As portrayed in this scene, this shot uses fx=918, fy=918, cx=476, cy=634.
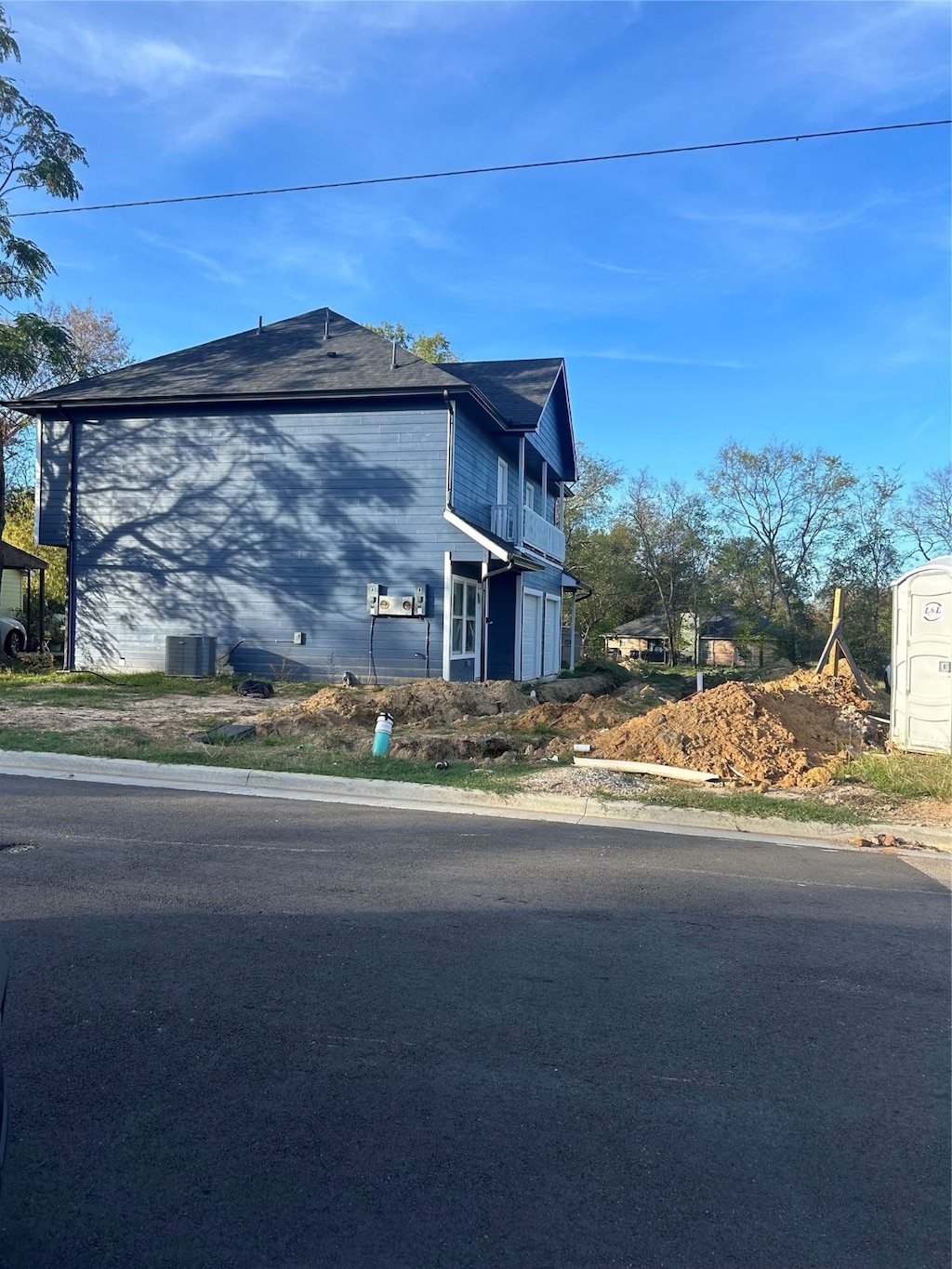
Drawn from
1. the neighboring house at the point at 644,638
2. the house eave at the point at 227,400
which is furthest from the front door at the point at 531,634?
the neighboring house at the point at 644,638

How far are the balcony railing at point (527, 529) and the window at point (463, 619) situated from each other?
1.95 metres

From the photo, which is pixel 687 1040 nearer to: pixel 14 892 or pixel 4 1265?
pixel 4 1265

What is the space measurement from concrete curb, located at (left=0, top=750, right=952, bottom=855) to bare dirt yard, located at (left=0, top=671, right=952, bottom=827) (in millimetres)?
401

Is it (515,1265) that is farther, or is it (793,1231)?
(793,1231)

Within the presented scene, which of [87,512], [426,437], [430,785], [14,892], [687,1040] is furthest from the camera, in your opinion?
[87,512]

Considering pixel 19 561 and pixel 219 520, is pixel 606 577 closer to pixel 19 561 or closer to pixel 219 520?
pixel 19 561

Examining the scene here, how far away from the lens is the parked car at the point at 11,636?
79.7 ft

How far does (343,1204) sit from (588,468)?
1909 inches

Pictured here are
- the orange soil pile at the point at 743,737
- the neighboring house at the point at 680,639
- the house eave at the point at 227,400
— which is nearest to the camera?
the orange soil pile at the point at 743,737

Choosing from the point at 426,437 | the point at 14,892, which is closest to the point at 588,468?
the point at 426,437

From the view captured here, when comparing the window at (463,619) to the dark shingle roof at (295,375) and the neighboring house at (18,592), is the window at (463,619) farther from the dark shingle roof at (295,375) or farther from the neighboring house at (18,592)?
the neighboring house at (18,592)

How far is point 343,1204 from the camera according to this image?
2938mm

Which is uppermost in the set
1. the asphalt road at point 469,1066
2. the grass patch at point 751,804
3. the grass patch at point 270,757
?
the grass patch at point 270,757

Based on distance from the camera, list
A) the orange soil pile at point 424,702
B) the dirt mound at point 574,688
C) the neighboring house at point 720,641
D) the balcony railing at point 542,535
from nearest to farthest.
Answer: the orange soil pile at point 424,702, the dirt mound at point 574,688, the balcony railing at point 542,535, the neighboring house at point 720,641
